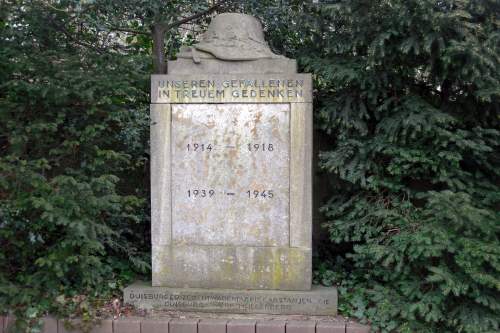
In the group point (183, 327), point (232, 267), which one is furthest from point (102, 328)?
point (232, 267)

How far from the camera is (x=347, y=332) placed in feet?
13.4

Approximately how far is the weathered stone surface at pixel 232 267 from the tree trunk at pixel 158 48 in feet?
6.78

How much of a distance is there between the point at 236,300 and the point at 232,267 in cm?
27

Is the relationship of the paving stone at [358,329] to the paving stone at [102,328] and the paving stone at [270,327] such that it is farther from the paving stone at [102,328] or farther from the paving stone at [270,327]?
the paving stone at [102,328]

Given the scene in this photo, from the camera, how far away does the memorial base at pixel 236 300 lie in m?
4.39

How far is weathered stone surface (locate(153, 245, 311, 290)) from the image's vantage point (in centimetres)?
450

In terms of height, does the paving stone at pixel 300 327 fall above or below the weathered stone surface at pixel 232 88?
below

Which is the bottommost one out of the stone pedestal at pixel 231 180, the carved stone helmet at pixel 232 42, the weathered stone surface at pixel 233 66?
the stone pedestal at pixel 231 180

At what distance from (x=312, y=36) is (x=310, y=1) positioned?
31 centimetres

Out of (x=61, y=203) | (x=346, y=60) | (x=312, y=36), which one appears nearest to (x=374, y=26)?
(x=346, y=60)

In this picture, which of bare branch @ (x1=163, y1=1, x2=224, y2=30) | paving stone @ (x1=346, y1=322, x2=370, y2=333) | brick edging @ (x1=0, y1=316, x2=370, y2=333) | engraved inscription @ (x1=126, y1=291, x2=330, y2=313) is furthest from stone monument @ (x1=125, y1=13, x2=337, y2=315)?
bare branch @ (x1=163, y1=1, x2=224, y2=30)

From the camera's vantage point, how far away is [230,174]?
4523mm

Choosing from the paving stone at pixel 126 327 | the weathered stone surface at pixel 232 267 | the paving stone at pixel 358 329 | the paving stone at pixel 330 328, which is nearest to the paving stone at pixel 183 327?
the paving stone at pixel 126 327

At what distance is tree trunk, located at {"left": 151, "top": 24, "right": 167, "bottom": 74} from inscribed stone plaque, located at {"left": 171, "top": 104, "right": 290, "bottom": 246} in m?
1.35
